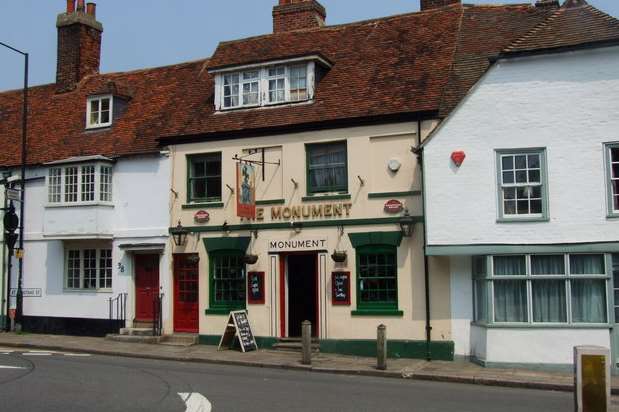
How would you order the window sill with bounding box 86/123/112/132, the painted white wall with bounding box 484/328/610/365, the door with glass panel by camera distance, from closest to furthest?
the door with glass panel < the painted white wall with bounding box 484/328/610/365 < the window sill with bounding box 86/123/112/132

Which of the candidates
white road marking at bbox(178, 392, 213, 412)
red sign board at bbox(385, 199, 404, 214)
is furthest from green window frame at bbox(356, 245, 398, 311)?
white road marking at bbox(178, 392, 213, 412)

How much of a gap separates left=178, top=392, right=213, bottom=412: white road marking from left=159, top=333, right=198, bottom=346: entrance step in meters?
7.95

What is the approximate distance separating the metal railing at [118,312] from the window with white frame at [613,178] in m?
13.6

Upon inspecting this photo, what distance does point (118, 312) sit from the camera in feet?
68.9

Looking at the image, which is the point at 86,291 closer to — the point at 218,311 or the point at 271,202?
the point at 218,311

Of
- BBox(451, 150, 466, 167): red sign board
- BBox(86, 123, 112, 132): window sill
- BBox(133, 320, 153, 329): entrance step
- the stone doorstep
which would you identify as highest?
BBox(86, 123, 112, 132): window sill

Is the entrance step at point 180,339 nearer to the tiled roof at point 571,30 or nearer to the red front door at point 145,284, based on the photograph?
the red front door at point 145,284

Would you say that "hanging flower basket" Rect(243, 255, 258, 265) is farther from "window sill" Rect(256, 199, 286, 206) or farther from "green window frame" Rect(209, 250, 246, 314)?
"window sill" Rect(256, 199, 286, 206)

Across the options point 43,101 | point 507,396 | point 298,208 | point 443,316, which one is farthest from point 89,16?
point 507,396

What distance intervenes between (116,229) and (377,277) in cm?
833

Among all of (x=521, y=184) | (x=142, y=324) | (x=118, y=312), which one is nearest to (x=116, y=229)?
(x=118, y=312)

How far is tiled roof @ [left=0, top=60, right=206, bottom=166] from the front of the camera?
2212cm

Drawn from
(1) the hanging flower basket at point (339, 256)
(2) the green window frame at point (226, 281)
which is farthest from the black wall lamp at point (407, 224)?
(2) the green window frame at point (226, 281)

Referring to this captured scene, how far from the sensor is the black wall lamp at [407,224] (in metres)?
17.3
